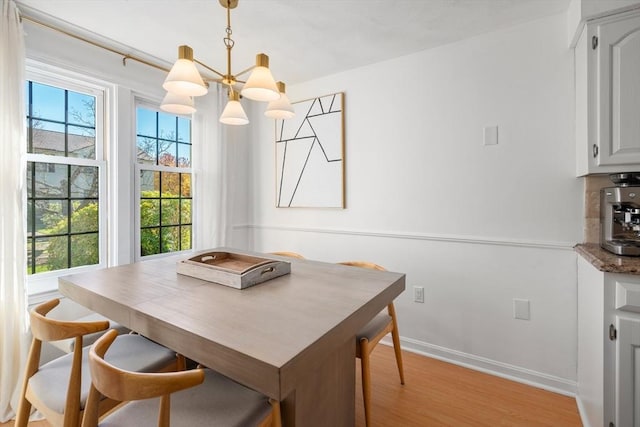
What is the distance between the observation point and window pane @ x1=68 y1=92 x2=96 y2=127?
2361 mm

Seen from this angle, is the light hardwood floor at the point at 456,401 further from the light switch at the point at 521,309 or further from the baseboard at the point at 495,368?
the light switch at the point at 521,309

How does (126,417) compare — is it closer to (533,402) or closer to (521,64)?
(533,402)

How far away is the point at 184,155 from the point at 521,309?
323 centimetres

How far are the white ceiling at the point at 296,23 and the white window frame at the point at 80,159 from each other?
35 cm

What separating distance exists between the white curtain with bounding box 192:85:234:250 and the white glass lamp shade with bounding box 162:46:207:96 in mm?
1669

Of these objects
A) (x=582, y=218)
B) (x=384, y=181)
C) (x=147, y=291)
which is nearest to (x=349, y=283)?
(x=147, y=291)

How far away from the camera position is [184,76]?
1.38 m

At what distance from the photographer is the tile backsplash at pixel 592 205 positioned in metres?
1.91

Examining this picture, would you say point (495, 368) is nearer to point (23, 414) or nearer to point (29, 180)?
point (23, 414)

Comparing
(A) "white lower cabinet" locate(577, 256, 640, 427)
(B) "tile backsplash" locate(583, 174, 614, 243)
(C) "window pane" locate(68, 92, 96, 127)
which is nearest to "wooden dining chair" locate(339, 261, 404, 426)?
(A) "white lower cabinet" locate(577, 256, 640, 427)

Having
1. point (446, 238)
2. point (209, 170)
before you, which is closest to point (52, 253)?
point (209, 170)

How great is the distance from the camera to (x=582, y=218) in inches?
77.3

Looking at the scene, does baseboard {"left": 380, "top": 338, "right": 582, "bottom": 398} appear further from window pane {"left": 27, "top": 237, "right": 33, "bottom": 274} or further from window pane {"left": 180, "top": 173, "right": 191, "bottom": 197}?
window pane {"left": 27, "top": 237, "right": 33, "bottom": 274}

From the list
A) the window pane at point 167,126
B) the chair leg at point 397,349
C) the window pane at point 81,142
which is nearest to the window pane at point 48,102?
the window pane at point 81,142
